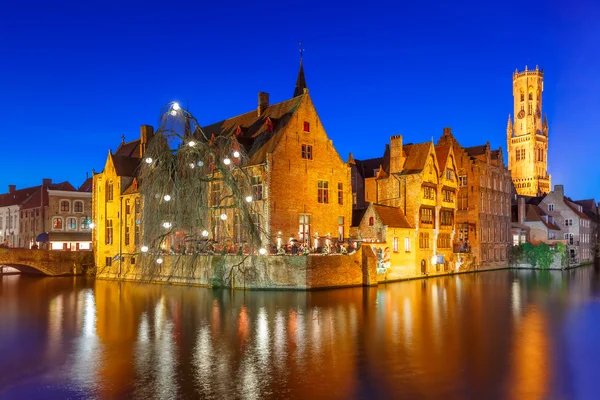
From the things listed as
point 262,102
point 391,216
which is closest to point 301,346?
point 391,216

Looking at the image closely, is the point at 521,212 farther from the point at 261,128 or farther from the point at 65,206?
the point at 65,206

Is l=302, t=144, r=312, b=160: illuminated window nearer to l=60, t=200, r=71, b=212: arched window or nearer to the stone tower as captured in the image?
l=60, t=200, r=71, b=212: arched window

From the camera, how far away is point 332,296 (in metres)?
36.5

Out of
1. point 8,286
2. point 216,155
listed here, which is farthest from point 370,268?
point 8,286

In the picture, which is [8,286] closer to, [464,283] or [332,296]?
[332,296]

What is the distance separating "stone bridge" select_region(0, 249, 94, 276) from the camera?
53938 mm

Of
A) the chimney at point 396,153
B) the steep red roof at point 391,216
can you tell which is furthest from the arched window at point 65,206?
the steep red roof at point 391,216

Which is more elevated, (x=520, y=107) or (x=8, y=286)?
(x=520, y=107)

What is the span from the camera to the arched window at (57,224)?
228 feet

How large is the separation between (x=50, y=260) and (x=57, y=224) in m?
14.1

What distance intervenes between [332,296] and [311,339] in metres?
13.9

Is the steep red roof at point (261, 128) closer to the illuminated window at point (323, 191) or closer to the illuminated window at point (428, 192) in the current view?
the illuminated window at point (323, 191)

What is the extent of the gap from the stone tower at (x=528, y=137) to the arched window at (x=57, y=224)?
114346 millimetres

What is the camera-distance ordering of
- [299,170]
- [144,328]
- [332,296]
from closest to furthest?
[144,328] < [332,296] < [299,170]
